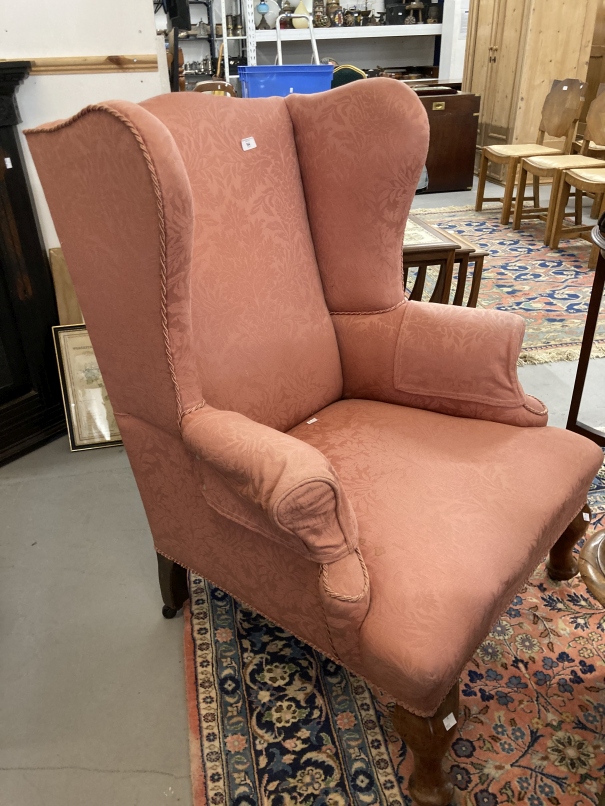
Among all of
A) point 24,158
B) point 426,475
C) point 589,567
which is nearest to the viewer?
point 589,567

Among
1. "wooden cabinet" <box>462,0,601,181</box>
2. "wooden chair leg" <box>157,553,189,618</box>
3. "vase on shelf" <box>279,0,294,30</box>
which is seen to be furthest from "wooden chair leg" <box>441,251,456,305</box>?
"vase on shelf" <box>279,0,294,30</box>

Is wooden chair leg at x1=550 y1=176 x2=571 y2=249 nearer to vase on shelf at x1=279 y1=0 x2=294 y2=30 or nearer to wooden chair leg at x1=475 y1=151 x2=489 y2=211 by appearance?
wooden chair leg at x1=475 y1=151 x2=489 y2=211

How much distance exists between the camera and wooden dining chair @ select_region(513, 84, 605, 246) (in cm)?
355

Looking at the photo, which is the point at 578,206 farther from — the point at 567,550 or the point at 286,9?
the point at 286,9

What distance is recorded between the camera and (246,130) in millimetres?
1195

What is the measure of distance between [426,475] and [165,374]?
1.59 ft

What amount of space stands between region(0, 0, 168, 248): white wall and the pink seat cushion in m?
1.26

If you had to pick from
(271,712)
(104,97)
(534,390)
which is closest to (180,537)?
(271,712)

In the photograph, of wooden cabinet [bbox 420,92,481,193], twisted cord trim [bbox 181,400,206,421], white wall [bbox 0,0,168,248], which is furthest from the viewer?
wooden cabinet [bbox 420,92,481,193]

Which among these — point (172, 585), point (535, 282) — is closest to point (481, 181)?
point (535, 282)

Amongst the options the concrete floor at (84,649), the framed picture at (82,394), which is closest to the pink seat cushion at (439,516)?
the concrete floor at (84,649)

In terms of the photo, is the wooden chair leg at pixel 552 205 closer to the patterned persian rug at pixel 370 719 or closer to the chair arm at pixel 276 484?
the patterned persian rug at pixel 370 719

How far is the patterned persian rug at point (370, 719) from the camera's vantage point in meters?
1.06

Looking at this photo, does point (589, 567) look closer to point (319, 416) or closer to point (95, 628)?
point (319, 416)
